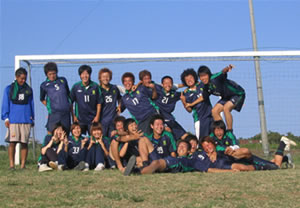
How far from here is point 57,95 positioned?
814 centimetres

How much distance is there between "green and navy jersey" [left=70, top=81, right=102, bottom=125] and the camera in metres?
8.16

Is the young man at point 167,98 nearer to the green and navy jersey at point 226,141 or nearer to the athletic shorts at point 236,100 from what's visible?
the athletic shorts at point 236,100

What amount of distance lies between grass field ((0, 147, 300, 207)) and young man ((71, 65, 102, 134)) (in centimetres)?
228

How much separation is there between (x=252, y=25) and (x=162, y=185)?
8.89 m

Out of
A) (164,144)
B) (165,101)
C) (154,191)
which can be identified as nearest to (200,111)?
(165,101)

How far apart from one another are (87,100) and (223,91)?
245 cm

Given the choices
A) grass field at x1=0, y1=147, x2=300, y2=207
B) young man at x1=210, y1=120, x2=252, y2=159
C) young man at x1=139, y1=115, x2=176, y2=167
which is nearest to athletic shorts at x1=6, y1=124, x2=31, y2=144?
grass field at x1=0, y1=147, x2=300, y2=207

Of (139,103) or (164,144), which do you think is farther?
(139,103)

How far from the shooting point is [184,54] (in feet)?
32.5

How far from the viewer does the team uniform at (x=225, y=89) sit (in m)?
7.95

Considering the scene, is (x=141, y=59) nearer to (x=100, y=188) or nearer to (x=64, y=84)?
(x=64, y=84)

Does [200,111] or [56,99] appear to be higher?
[56,99]

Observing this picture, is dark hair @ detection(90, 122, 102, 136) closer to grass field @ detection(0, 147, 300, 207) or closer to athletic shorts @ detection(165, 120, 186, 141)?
athletic shorts @ detection(165, 120, 186, 141)

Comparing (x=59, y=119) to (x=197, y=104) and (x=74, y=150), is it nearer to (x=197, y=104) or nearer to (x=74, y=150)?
(x=74, y=150)
